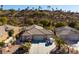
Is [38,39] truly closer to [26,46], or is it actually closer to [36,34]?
[36,34]

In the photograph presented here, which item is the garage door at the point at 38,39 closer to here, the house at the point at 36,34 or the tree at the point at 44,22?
the house at the point at 36,34

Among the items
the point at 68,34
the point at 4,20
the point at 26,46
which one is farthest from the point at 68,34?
the point at 4,20

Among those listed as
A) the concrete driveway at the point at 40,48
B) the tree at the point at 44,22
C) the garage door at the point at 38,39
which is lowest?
the concrete driveway at the point at 40,48

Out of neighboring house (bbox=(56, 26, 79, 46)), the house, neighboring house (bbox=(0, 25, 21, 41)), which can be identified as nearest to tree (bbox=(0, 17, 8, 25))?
neighboring house (bbox=(0, 25, 21, 41))

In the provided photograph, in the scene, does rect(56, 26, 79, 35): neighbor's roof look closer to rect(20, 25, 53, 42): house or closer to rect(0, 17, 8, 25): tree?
rect(20, 25, 53, 42): house

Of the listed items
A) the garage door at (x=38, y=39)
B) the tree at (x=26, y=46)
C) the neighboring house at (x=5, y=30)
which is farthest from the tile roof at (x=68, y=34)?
the neighboring house at (x=5, y=30)

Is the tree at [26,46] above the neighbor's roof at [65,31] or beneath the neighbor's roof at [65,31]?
beneath

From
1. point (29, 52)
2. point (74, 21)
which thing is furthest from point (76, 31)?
point (29, 52)
